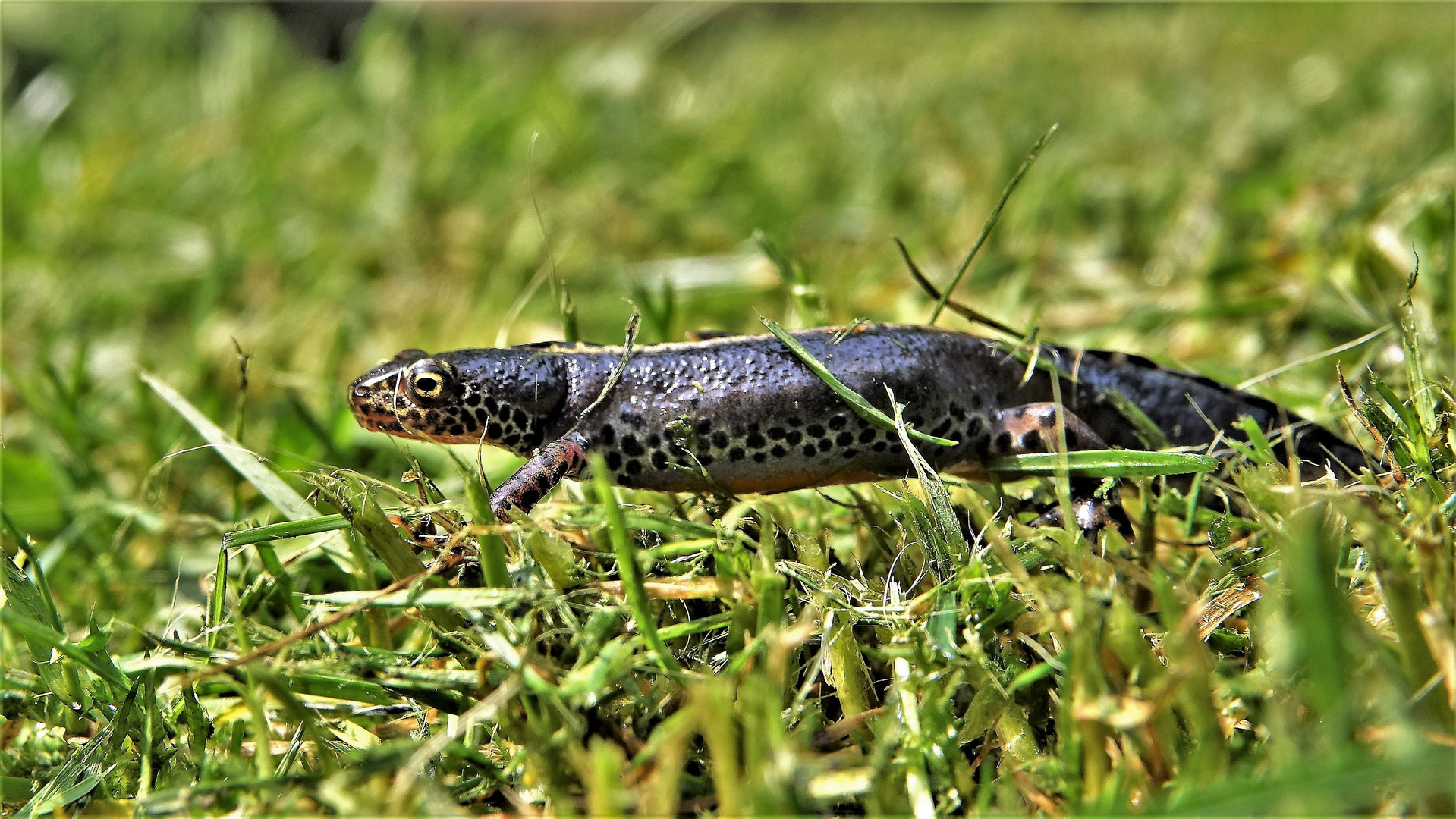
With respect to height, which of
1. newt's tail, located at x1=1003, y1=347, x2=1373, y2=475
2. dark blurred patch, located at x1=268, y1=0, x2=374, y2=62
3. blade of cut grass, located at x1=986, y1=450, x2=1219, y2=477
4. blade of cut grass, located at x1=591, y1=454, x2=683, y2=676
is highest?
dark blurred patch, located at x1=268, y1=0, x2=374, y2=62

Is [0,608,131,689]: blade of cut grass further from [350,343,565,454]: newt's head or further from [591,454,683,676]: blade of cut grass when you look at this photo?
[591,454,683,676]: blade of cut grass

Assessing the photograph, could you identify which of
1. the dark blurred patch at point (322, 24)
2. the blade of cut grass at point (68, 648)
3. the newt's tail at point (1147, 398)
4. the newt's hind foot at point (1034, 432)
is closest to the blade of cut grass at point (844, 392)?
the newt's hind foot at point (1034, 432)

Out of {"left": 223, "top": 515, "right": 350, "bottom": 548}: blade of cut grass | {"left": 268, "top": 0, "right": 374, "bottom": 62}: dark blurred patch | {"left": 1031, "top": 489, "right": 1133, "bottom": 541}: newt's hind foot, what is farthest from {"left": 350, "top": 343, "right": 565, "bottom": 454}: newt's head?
{"left": 268, "top": 0, "right": 374, "bottom": 62}: dark blurred patch

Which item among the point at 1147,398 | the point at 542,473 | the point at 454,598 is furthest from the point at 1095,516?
the point at 454,598

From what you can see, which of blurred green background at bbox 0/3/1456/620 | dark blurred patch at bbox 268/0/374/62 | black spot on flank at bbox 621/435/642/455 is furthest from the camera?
dark blurred patch at bbox 268/0/374/62

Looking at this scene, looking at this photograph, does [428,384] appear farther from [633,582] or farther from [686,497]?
[633,582]

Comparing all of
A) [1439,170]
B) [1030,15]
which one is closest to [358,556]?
[1439,170]

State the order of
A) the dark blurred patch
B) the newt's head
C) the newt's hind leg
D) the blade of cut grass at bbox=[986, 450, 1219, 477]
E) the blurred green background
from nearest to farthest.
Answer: the blade of cut grass at bbox=[986, 450, 1219, 477]
the newt's hind leg
the newt's head
the blurred green background
the dark blurred patch

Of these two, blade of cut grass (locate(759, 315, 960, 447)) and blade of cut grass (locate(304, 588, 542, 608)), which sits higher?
blade of cut grass (locate(759, 315, 960, 447))
